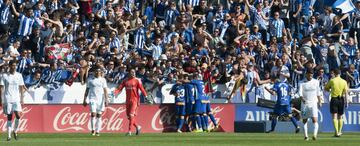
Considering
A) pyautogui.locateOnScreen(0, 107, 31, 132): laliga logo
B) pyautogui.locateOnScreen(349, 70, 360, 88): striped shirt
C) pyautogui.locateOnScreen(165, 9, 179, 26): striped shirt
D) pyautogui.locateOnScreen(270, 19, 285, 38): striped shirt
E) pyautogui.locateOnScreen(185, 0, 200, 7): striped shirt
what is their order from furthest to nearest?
pyautogui.locateOnScreen(270, 19, 285, 38): striped shirt < pyautogui.locateOnScreen(185, 0, 200, 7): striped shirt < pyautogui.locateOnScreen(165, 9, 179, 26): striped shirt < pyautogui.locateOnScreen(349, 70, 360, 88): striped shirt < pyautogui.locateOnScreen(0, 107, 31, 132): laliga logo

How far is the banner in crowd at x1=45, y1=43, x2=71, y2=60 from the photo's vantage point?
4372 centimetres

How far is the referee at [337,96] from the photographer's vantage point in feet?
124

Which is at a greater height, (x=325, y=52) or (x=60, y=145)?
(x=325, y=52)

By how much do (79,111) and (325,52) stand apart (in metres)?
11.2

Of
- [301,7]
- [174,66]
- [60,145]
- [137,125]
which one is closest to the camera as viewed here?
[60,145]

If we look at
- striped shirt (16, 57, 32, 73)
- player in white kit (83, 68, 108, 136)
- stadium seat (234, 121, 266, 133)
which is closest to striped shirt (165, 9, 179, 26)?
stadium seat (234, 121, 266, 133)

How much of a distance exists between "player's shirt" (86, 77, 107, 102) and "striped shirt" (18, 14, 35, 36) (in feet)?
23.7

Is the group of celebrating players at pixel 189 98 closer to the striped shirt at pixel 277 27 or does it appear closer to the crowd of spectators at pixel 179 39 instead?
the crowd of spectators at pixel 179 39

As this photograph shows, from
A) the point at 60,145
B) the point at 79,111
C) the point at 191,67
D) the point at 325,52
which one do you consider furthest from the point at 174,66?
the point at 60,145

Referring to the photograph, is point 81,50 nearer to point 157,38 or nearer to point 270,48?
point 157,38

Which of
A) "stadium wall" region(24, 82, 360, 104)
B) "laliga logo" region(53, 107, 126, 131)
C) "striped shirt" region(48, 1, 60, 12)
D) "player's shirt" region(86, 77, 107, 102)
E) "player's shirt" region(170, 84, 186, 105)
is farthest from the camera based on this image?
"striped shirt" region(48, 1, 60, 12)

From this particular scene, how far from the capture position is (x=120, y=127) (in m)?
43.0

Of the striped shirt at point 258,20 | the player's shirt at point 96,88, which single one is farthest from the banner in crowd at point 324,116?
the player's shirt at point 96,88

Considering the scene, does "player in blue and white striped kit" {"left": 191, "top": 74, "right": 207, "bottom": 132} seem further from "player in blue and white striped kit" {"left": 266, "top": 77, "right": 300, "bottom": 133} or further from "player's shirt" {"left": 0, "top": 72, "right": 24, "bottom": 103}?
"player's shirt" {"left": 0, "top": 72, "right": 24, "bottom": 103}
